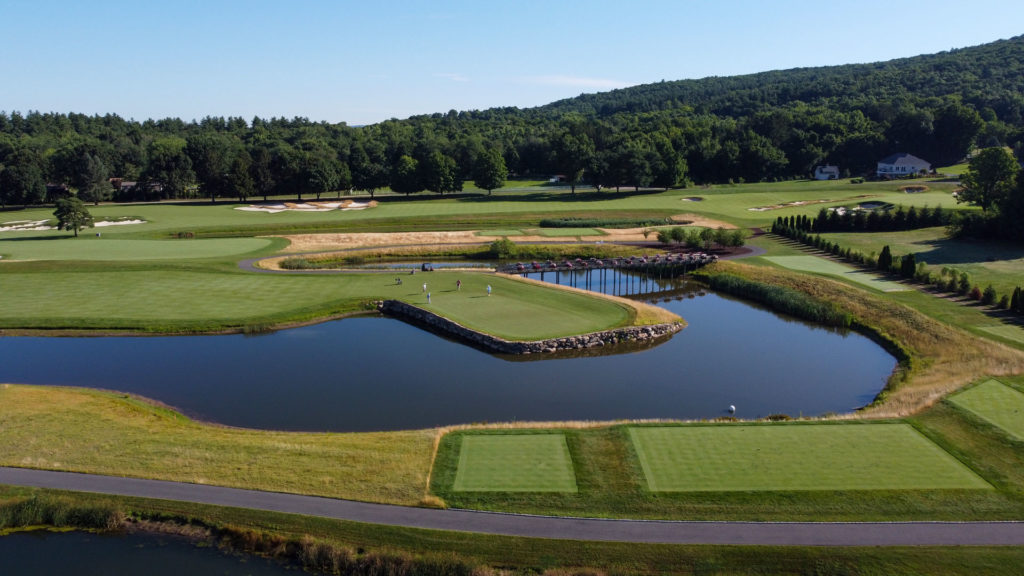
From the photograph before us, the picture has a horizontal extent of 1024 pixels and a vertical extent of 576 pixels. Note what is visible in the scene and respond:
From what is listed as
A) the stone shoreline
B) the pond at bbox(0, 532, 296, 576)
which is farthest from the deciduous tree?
the pond at bbox(0, 532, 296, 576)

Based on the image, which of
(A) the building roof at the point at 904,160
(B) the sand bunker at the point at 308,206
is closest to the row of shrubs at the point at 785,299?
(B) the sand bunker at the point at 308,206

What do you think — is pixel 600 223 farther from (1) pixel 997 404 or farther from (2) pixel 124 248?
(1) pixel 997 404

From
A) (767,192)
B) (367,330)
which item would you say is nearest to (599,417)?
(367,330)

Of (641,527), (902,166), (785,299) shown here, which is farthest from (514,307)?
(902,166)

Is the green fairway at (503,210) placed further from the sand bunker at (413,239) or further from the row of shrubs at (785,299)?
the row of shrubs at (785,299)

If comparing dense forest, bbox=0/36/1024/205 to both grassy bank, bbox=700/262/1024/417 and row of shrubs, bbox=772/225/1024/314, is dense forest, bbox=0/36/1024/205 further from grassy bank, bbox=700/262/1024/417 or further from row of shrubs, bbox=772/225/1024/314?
grassy bank, bbox=700/262/1024/417
